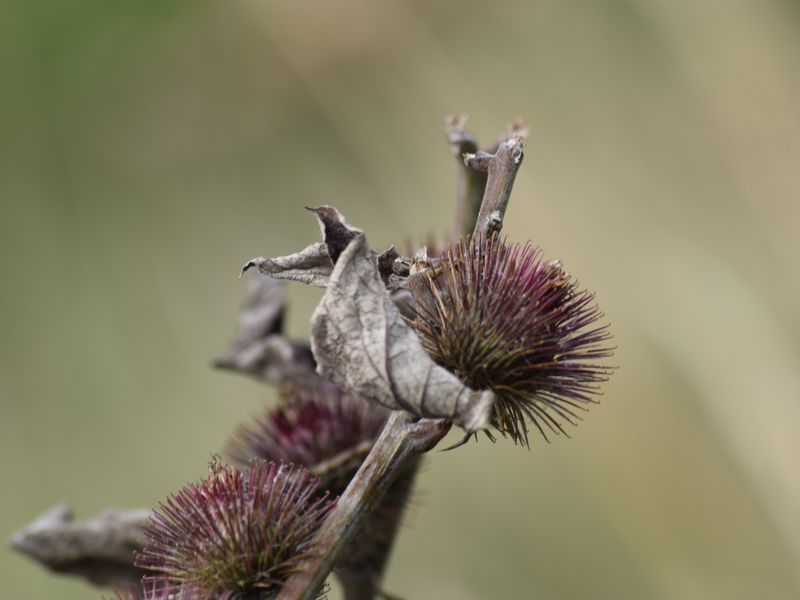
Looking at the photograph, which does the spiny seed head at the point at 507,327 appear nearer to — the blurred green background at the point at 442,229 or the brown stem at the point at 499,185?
the brown stem at the point at 499,185

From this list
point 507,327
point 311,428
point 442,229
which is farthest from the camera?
point 442,229

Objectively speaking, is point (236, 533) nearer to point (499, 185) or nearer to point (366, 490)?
point (366, 490)

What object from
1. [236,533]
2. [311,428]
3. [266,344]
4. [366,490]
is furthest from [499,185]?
[266,344]

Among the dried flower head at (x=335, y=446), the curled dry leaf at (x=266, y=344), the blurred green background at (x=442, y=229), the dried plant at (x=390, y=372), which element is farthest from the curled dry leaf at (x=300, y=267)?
the blurred green background at (x=442, y=229)

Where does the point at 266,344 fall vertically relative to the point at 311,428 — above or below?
above

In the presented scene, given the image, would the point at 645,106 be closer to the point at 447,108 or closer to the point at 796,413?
the point at 447,108
